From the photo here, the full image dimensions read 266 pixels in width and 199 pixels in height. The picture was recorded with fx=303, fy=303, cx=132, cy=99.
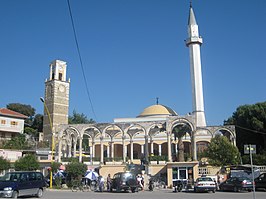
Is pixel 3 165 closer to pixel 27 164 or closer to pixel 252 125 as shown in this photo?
pixel 27 164

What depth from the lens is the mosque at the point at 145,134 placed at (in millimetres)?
35500

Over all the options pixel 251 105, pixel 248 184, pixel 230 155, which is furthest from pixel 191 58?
pixel 248 184

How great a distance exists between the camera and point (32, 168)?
1203 inches

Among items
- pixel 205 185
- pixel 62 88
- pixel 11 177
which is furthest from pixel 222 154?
pixel 62 88

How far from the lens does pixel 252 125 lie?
40.7 m

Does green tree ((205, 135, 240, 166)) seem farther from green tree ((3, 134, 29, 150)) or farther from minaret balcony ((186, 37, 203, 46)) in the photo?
green tree ((3, 134, 29, 150))

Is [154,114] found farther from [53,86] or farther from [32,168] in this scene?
[32,168]

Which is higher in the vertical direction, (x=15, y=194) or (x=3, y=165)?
(x=3, y=165)

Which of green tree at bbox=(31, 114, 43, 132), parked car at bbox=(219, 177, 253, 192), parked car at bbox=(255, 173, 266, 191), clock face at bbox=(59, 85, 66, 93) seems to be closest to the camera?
parked car at bbox=(219, 177, 253, 192)

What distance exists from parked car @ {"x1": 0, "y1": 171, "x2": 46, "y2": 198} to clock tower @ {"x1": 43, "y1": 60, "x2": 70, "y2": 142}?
38.4m

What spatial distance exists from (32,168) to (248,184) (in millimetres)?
20846

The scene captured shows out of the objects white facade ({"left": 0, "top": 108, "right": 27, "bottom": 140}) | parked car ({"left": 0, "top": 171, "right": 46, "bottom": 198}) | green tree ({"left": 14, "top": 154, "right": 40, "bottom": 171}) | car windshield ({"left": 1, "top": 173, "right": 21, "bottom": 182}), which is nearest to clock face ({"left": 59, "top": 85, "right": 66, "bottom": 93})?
white facade ({"left": 0, "top": 108, "right": 27, "bottom": 140})

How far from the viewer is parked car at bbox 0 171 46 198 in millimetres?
14305

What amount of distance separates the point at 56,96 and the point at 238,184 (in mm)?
41975
